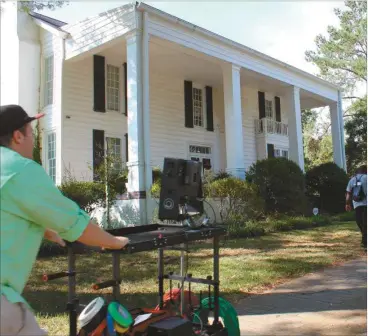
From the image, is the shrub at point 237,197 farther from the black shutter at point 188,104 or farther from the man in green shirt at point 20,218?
the man in green shirt at point 20,218

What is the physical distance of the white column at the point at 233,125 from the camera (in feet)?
49.9

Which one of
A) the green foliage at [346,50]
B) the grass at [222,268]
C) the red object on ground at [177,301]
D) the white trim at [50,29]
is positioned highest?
the green foliage at [346,50]

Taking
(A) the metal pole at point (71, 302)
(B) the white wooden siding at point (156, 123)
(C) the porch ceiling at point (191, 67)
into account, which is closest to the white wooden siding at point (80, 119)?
(B) the white wooden siding at point (156, 123)

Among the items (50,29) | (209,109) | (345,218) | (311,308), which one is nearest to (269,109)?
(209,109)

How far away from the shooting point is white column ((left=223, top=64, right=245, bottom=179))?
Result: 15211 mm

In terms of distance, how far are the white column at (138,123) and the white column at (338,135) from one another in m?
13.2

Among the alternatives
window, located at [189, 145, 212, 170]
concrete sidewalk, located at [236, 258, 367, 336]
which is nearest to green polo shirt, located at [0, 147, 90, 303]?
concrete sidewalk, located at [236, 258, 367, 336]

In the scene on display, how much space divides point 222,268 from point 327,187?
12.2 metres

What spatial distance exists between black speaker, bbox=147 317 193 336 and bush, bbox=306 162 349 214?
1601cm

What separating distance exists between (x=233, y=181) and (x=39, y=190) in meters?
11.8

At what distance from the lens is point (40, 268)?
752 cm

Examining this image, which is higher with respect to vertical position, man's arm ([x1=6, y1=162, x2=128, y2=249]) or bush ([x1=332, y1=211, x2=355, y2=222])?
man's arm ([x1=6, y1=162, x2=128, y2=249])

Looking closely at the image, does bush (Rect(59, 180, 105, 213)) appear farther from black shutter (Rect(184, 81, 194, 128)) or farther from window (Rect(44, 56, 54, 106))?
black shutter (Rect(184, 81, 194, 128))

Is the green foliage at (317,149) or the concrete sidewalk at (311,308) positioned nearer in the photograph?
the concrete sidewalk at (311,308)
